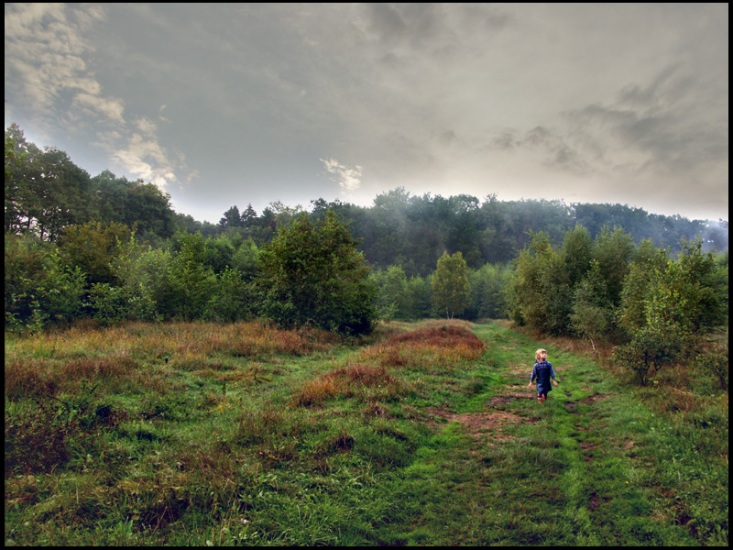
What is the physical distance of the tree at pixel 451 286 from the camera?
2256 inches

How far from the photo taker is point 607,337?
1969 cm

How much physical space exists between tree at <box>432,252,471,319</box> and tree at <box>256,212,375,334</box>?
34790 millimetres

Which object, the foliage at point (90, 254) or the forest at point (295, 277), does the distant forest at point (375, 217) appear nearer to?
the forest at point (295, 277)

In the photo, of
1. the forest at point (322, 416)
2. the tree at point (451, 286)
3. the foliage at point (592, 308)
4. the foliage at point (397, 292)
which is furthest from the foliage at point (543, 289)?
the foliage at point (397, 292)

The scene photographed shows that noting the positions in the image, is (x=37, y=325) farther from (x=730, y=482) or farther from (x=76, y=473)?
(x=730, y=482)

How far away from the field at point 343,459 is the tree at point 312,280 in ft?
35.8

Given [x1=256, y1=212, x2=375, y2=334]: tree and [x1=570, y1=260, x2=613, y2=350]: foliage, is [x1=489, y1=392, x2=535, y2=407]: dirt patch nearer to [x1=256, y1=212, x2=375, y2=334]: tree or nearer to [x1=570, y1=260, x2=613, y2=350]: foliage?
[x1=570, y1=260, x2=613, y2=350]: foliage

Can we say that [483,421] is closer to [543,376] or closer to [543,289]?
[543,376]

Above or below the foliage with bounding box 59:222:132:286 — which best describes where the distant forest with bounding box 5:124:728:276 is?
above

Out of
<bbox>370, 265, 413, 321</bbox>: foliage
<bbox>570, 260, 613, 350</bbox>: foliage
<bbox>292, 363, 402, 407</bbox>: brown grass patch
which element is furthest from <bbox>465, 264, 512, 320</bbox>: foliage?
<bbox>292, 363, 402, 407</bbox>: brown grass patch

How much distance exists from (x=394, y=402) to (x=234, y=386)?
4.72 metres

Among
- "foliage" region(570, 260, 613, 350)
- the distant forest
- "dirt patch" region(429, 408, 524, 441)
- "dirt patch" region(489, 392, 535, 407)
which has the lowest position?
"dirt patch" region(489, 392, 535, 407)

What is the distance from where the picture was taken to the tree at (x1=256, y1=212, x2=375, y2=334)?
22.5 metres

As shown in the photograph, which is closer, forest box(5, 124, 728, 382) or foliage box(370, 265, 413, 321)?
forest box(5, 124, 728, 382)
